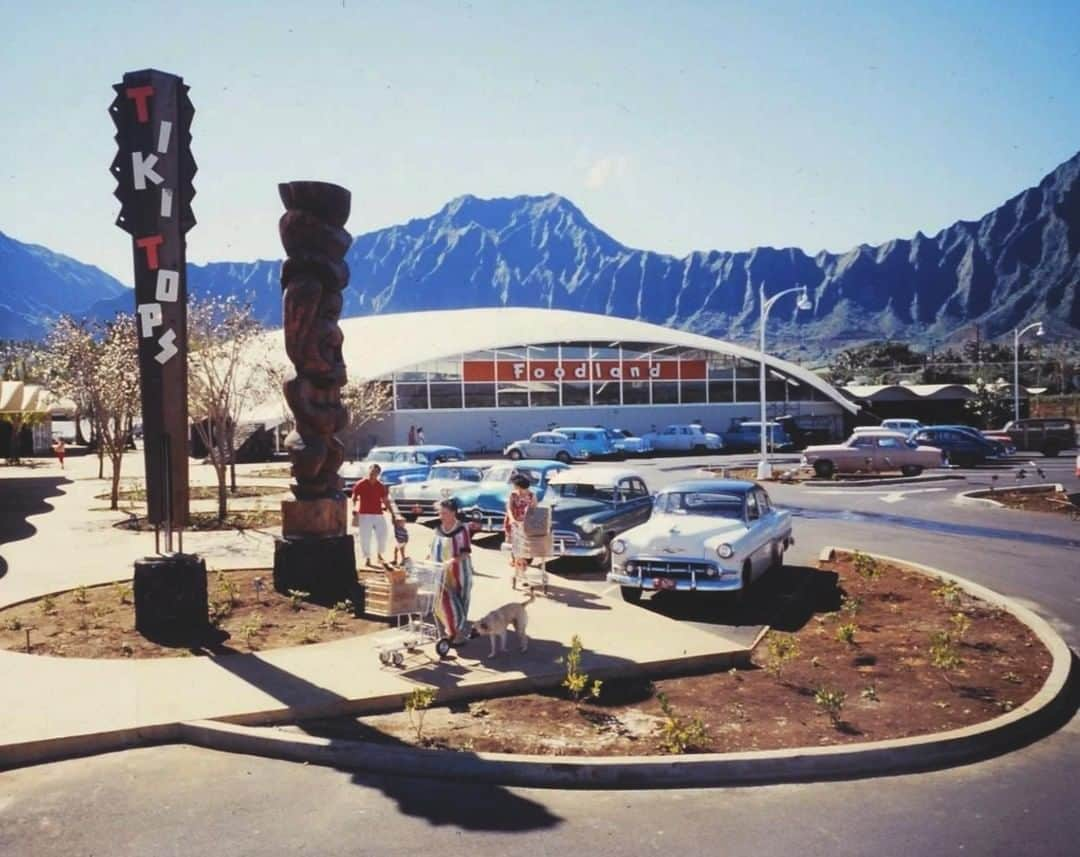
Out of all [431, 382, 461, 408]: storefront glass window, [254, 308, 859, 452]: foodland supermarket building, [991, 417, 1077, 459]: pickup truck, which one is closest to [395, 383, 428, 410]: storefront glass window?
[254, 308, 859, 452]: foodland supermarket building

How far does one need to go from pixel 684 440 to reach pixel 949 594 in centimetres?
3673

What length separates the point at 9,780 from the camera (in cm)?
654

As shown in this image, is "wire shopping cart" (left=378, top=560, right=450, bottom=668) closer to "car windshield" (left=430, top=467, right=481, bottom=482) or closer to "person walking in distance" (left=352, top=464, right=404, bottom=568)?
"person walking in distance" (left=352, top=464, right=404, bottom=568)

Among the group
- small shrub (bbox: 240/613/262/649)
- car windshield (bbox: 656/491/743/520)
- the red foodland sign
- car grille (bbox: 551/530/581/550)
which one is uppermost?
the red foodland sign

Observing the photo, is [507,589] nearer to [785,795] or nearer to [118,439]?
[785,795]

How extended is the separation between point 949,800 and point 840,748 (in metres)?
0.82

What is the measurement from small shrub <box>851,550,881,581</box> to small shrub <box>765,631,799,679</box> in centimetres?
470

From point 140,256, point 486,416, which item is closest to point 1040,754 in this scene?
point 140,256

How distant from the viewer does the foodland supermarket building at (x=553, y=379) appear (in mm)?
48469

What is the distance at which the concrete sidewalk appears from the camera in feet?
24.3

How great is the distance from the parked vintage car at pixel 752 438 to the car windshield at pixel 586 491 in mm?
33726

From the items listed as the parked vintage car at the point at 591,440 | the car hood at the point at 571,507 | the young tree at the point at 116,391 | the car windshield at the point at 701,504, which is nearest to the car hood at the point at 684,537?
the car windshield at the point at 701,504

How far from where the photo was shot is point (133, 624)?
10.6m

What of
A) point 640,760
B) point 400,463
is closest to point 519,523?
point 640,760
